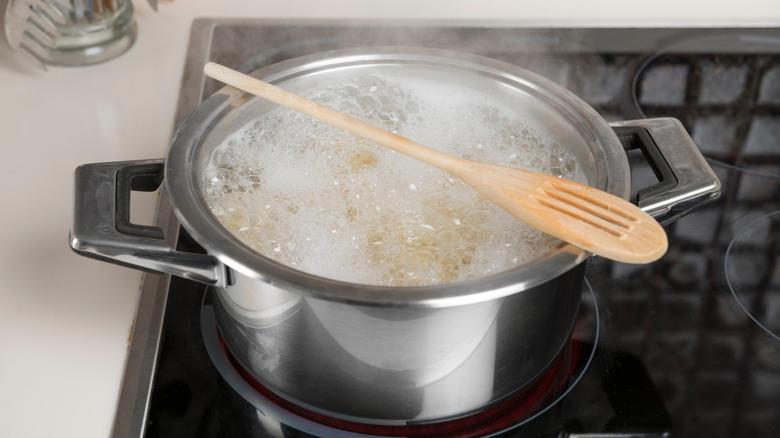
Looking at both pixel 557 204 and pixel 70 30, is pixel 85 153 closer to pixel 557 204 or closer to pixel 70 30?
pixel 70 30

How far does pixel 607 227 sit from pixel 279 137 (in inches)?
15.0

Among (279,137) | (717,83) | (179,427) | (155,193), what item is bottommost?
(179,427)

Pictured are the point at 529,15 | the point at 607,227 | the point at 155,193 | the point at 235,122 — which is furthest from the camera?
the point at 529,15

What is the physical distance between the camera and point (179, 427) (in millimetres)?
692

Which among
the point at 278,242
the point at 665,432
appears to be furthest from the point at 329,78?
the point at 665,432

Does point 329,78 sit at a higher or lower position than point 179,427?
higher

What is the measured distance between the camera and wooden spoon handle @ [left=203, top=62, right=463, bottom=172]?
2.30 ft

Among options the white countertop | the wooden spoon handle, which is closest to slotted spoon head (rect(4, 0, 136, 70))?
the white countertop

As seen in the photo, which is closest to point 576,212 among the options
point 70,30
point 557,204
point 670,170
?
point 557,204

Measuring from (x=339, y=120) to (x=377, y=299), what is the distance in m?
0.25

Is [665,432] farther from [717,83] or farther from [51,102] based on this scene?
[51,102]

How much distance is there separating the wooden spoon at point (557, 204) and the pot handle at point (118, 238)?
0.59 ft

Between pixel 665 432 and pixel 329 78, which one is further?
pixel 329 78

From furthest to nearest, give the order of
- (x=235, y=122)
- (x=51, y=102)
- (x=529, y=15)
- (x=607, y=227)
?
(x=529, y=15) → (x=51, y=102) → (x=235, y=122) → (x=607, y=227)
